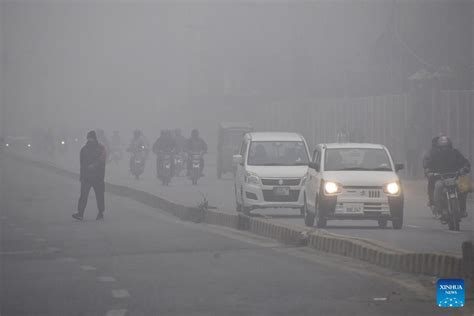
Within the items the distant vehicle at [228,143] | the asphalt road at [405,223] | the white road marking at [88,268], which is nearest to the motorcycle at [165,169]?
the asphalt road at [405,223]

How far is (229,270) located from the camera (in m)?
16.8

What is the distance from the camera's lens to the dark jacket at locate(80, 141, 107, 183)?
29.1 metres

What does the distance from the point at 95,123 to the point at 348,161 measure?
166170mm

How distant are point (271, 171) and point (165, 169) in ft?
58.5

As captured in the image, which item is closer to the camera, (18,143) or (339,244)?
(339,244)

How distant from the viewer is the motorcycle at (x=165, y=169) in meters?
45.8

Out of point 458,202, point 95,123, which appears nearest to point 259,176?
point 458,202

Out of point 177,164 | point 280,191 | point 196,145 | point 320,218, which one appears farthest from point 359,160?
point 177,164

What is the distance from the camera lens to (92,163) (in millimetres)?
29234

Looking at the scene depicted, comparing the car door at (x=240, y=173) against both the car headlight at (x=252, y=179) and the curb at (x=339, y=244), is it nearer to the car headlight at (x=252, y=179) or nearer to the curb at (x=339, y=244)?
the car headlight at (x=252, y=179)

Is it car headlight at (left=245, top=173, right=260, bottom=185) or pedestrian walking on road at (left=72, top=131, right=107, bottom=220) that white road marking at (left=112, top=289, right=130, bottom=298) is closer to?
car headlight at (left=245, top=173, right=260, bottom=185)

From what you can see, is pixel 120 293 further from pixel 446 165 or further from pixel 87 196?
pixel 87 196

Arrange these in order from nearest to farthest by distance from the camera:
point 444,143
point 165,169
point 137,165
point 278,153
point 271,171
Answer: point 444,143, point 271,171, point 278,153, point 165,169, point 137,165

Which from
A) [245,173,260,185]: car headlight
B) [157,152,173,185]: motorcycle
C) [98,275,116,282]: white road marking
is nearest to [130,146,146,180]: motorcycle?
[157,152,173,185]: motorcycle
